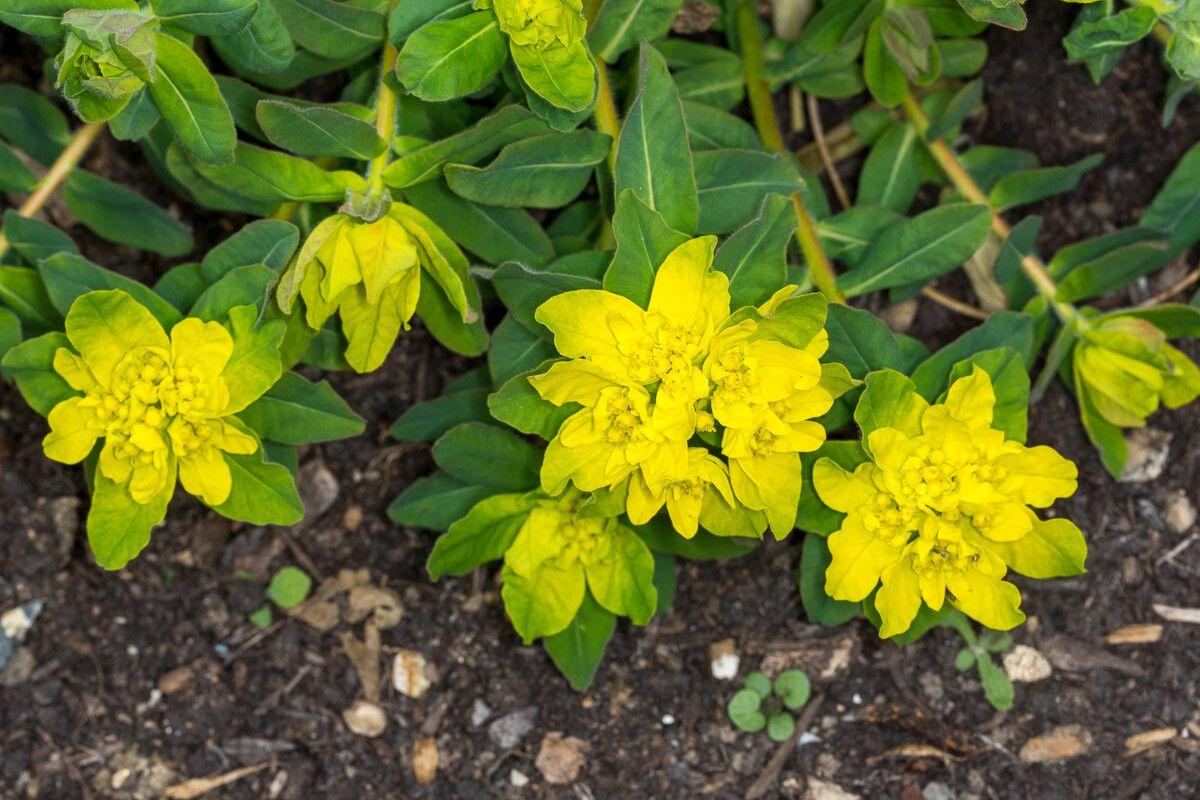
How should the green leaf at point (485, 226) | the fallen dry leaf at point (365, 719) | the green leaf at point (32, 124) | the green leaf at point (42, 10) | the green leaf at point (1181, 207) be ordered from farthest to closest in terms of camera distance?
the fallen dry leaf at point (365, 719), the green leaf at point (1181, 207), the green leaf at point (32, 124), the green leaf at point (485, 226), the green leaf at point (42, 10)

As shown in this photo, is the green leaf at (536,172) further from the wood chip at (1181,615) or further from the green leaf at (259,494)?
the wood chip at (1181,615)

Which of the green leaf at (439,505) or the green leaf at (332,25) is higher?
the green leaf at (332,25)

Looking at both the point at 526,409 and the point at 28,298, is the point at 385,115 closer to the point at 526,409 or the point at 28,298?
the point at 526,409

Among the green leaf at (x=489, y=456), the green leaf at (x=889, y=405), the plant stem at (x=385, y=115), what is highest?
the plant stem at (x=385, y=115)

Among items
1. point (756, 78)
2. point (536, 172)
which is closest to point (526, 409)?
point (536, 172)

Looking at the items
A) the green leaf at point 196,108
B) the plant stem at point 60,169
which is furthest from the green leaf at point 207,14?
the plant stem at point 60,169

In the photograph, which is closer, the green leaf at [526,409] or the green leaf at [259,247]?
the green leaf at [526,409]

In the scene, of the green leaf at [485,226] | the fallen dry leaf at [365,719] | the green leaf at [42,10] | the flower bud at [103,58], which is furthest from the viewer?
the fallen dry leaf at [365,719]
